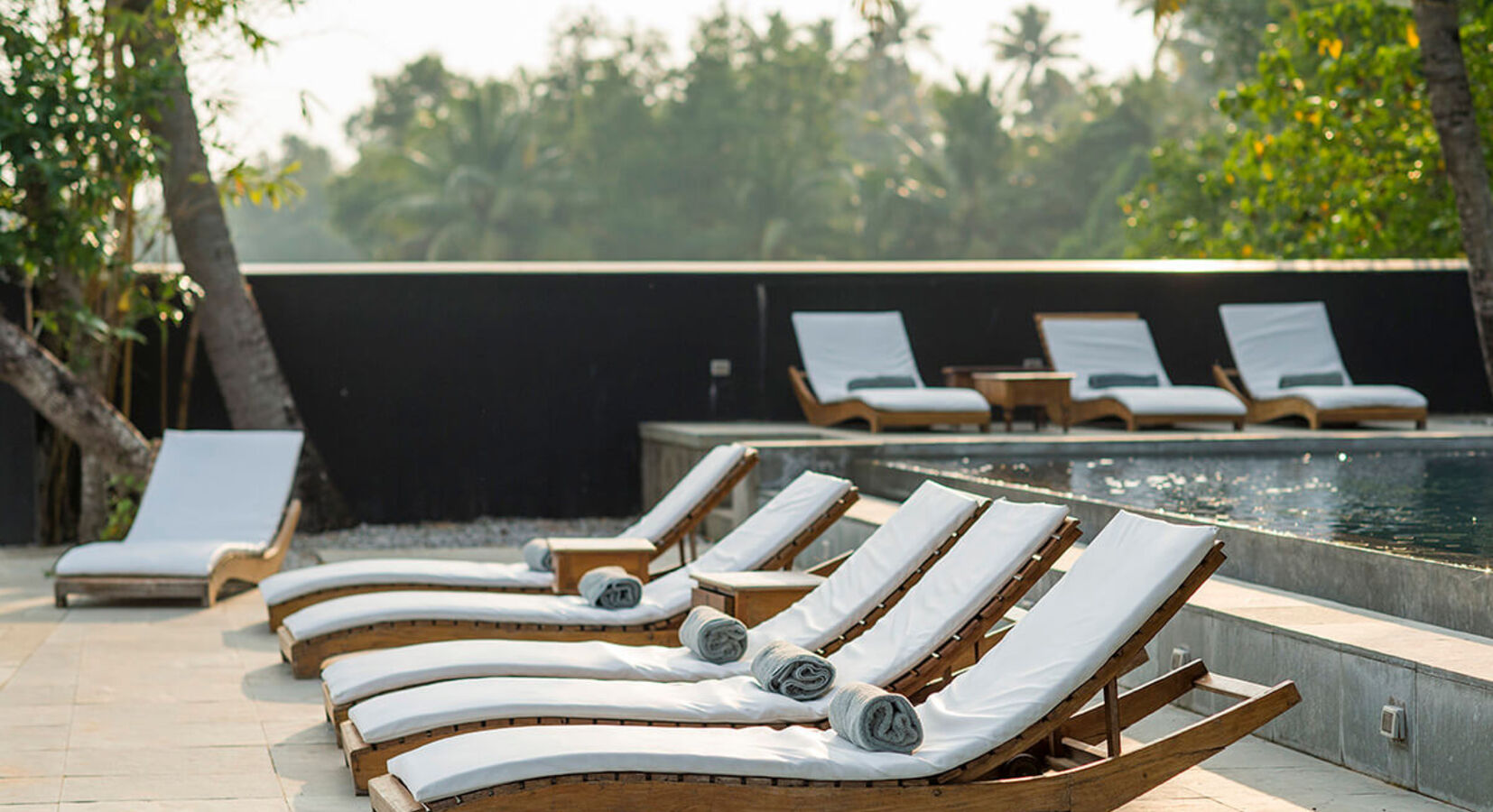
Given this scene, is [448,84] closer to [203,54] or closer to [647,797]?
[203,54]

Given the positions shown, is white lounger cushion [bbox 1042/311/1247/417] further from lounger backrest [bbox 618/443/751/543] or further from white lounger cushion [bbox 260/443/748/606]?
white lounger cushion [bbox 260/443/748/606]

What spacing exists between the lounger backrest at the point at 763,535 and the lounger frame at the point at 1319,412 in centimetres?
585

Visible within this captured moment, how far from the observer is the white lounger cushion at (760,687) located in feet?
12.4

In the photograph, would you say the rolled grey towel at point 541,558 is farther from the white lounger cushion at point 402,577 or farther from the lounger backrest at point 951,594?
the lounger backrest at point 951,594

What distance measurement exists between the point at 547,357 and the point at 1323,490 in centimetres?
553

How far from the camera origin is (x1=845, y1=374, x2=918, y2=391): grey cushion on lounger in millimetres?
10719

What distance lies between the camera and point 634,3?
46.4 meters

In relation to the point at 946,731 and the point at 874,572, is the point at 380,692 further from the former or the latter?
the point at 946,731

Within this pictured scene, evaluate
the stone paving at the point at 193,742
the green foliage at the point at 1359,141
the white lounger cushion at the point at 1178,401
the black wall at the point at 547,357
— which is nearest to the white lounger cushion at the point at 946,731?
the stone paving at the point at 193,742

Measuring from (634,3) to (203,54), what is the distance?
1480 inches

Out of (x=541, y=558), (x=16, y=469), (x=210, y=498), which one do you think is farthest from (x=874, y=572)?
(x=16, y=469)

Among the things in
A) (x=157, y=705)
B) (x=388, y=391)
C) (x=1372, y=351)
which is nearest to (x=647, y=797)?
(x=157, y=705)

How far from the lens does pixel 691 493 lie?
6.87 m

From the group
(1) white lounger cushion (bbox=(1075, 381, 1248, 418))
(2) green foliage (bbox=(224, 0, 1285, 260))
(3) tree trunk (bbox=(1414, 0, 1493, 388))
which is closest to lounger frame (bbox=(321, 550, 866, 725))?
(1) white lounger cushion (bbox=(1075, 381, 1248, 418))
